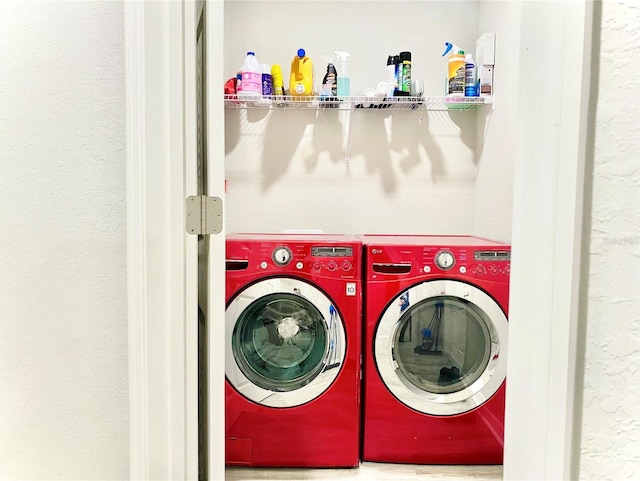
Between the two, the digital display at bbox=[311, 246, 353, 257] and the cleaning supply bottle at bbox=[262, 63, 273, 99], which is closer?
the digital display at bbox=[311, 246, 353, 257]

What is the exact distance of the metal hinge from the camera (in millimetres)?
1025

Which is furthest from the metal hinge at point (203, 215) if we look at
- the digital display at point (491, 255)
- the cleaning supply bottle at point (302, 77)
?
the cleaning supply bottle at point (302, 77)

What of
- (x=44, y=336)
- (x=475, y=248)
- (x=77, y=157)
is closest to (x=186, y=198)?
(x=77, y=157)

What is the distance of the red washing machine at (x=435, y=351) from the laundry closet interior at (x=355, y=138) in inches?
27.0

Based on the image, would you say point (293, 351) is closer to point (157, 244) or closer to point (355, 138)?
point (157, 244)

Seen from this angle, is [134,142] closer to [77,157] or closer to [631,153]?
[77,157]

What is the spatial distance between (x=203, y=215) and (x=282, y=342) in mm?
1093

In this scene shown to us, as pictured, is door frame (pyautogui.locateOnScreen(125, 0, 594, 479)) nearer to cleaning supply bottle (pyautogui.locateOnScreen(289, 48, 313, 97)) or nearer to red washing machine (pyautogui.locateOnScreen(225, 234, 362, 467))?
red washing machine (pyautogui.locateOnScreen(225, 234, 362, 467))

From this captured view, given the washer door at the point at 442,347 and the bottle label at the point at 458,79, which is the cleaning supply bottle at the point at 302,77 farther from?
the washer door at the point at 442,347

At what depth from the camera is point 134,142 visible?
0.94 m

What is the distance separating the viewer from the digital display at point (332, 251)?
1.95 metres

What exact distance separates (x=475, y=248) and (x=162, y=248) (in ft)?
4.60

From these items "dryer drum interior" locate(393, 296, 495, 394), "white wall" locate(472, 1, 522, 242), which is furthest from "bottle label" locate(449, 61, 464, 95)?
"dryer drum interior" locate(393, 296, 495, 394)

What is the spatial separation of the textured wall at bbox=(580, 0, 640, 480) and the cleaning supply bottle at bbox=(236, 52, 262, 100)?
6.29 feet
